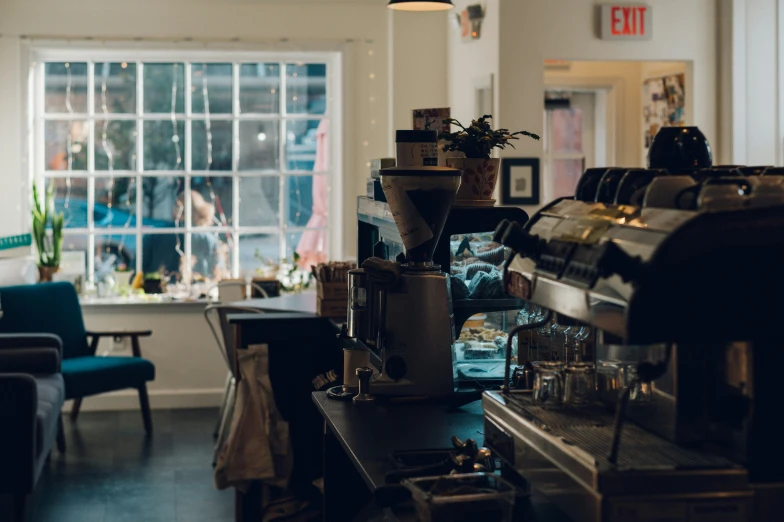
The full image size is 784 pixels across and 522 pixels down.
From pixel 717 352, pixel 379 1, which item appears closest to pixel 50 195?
pixel 379 1

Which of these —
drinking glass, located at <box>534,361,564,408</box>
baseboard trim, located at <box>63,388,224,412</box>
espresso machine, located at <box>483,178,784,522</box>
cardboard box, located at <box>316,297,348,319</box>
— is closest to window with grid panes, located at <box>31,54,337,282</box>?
baseboard trim, located at <box>63,388,224,412</box>

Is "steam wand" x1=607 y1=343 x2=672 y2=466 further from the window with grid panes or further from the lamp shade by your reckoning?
the window with grid panes

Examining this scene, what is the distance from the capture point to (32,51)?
273 inches

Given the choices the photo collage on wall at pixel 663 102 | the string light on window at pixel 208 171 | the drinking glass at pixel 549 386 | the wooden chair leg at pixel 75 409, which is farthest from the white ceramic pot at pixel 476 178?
the string light on window at pixel 208 171

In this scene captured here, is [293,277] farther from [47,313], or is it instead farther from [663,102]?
[663,102]

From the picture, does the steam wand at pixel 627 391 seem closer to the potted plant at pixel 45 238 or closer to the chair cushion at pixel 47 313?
the chair cushion at pixel 47 313

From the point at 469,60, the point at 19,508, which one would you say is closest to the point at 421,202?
the point at 19,508

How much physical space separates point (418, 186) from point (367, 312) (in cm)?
37

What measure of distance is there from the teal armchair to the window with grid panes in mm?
985

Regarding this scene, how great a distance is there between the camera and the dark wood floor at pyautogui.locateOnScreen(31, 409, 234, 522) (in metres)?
4.67

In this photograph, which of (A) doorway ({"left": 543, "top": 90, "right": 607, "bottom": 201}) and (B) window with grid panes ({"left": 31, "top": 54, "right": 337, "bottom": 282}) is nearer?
(B) window with grid panes ({"left": 31, "top": 54, "right": 337, "bottom": 282})

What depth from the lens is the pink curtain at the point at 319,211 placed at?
738cm

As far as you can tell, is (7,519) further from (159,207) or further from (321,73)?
(321,73)

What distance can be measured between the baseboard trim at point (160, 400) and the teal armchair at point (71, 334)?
755 millimetres
